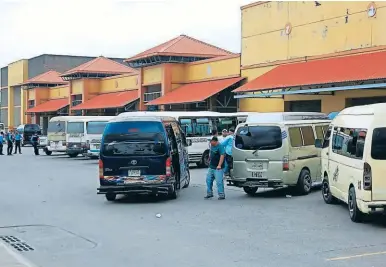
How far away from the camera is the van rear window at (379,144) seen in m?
10.5

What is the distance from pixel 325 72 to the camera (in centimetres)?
2597

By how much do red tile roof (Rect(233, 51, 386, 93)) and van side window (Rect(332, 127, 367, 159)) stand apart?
9.45 metres

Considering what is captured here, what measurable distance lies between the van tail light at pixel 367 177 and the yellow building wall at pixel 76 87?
153ft

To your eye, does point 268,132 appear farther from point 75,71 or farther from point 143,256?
point 75,71

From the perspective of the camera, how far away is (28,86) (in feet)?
228

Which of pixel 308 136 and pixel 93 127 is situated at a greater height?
pixel 93 127

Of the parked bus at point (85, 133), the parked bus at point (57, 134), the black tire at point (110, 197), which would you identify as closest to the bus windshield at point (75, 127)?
the parked bus at point (85, 133)

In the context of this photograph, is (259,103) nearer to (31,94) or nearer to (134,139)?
(134,139)

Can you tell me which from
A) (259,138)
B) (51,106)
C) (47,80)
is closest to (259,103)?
(259,138)

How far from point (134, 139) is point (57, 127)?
20.8 meters

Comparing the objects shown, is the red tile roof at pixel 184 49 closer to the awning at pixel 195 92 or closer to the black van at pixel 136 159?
the awning at pixel 195 92

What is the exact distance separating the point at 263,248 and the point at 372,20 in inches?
739

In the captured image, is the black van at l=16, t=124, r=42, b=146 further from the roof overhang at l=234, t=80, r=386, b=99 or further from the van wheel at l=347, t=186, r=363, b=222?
the van wheel at l=347, t=186, r=363, b=222

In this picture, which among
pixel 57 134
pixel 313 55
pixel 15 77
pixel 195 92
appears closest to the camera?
pixel 313 55
